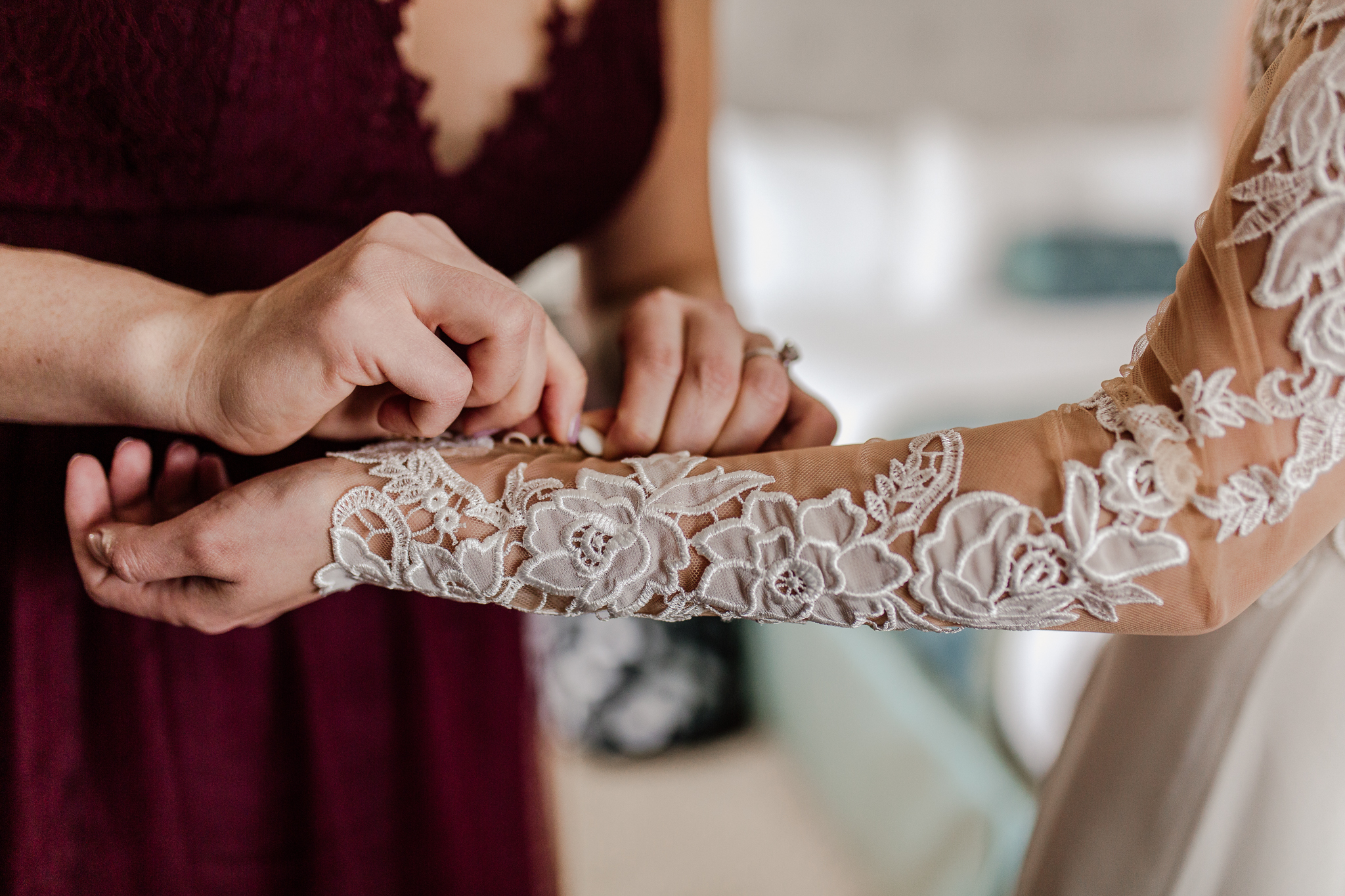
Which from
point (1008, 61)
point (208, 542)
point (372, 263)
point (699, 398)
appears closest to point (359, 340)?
point (372, 263)

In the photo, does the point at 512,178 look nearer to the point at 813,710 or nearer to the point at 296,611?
the point at 296,611

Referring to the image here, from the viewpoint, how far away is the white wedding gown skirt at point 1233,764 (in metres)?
0.68

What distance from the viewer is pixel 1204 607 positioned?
56 cm

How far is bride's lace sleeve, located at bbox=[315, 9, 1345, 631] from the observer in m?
0.51

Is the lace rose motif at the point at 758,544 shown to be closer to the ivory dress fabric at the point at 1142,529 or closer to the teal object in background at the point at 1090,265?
the ivory dress fabric at the point at 1142,529

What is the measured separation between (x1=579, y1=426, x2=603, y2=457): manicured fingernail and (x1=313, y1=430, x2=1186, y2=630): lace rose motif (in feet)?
0.41

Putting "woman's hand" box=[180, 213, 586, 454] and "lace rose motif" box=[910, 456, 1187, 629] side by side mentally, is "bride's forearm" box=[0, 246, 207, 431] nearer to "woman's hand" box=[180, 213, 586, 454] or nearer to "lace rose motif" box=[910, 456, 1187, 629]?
"woman's hand" box=[180, 213, 586, 454]

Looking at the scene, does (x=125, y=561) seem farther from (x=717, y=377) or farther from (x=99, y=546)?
(x=717, y=377)

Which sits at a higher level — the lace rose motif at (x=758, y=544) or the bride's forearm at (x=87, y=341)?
the bride's forearm at (x=87, y=341)

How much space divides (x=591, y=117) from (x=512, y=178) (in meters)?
0.11

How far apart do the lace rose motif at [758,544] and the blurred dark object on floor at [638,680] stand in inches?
63.8

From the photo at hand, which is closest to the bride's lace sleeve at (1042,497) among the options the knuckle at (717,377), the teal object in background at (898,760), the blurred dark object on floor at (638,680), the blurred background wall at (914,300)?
the knuckle at (717,377)

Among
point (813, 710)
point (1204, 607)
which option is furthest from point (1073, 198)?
point (1204, 607)

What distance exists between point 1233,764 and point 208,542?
815 mm
